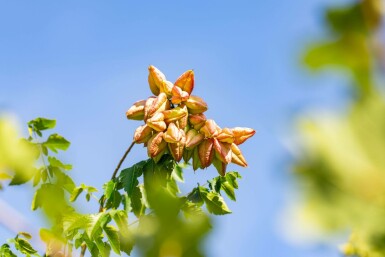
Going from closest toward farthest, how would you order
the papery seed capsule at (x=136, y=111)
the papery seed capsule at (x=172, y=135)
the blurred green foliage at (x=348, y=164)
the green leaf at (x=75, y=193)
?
the blurred green foliage at (x=348, y=164) < the green leaf at (x=75, y=193) < the papery seed capsule at (x=172, y=135) < the papery seed capsule at (x=136, y=111)

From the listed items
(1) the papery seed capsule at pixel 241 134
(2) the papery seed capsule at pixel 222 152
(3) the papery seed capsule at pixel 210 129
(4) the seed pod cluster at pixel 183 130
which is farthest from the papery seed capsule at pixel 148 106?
(1) the papery seed capsule at pixel 241 134

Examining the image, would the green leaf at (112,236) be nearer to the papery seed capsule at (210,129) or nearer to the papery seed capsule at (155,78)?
the papery seed capsule at (210,129)

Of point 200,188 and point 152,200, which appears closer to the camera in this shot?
point 152,200

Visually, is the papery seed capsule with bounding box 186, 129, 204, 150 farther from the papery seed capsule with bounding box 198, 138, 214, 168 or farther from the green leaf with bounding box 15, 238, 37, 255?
the green leaf with bounding box 15, 238, 37, 255

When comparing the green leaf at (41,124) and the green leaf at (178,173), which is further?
the green leaf at (178,173)

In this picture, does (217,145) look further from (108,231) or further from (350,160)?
(350,160)

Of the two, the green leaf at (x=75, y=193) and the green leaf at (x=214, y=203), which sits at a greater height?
the green leaf at (x=214, y=203)

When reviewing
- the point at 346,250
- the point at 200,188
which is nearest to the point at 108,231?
the point at 200,188

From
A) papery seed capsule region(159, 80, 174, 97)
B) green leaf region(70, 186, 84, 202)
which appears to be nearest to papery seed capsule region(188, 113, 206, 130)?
papery seed capsule region(159, 80, 174, 97)
